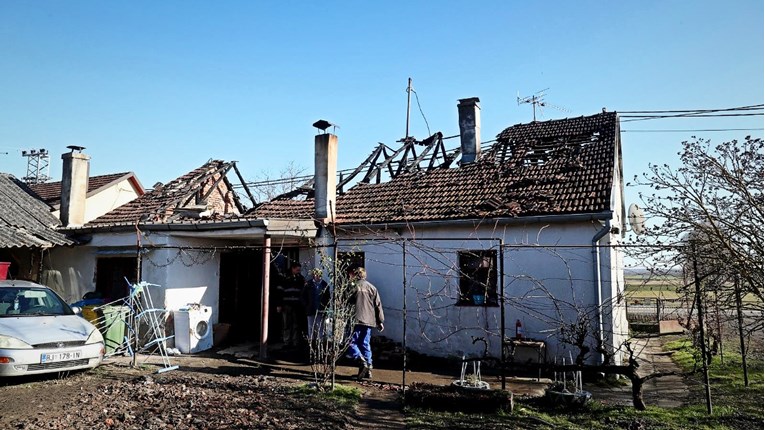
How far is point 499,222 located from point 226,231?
6.20 m

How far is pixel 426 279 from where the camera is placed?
37.9ft

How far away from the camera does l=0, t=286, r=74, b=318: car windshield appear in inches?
354

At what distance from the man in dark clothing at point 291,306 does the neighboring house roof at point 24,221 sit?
624 centimetres

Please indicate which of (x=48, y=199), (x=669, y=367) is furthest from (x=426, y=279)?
(x=48, y=199)

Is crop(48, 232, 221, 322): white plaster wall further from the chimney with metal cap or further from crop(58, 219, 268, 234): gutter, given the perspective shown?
the chimney with metal cap

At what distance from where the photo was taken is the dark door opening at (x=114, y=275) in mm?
13139

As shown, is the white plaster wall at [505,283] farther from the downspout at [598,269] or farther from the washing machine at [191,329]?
the washing machine at [191,329]

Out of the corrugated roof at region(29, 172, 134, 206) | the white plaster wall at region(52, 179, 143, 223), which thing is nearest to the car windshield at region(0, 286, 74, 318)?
the white plaster wall at region(52, 179, 143, 223)

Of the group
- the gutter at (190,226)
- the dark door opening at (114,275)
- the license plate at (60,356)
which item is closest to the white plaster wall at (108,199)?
the dark door opening at (114,275)

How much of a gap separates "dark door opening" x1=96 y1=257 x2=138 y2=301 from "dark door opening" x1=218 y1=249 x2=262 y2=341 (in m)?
2.31

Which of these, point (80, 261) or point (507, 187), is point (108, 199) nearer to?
point (80, 261)

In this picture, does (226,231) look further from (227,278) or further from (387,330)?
(387,330)

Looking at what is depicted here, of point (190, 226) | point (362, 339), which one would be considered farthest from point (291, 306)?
point (362, 339)

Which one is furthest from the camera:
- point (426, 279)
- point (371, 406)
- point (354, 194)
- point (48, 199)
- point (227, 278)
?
point (48, 199)
